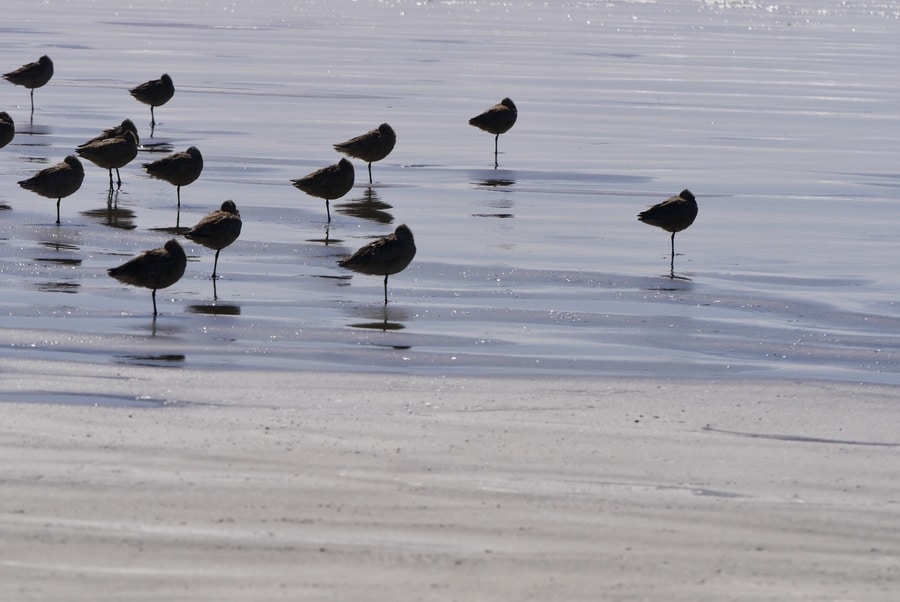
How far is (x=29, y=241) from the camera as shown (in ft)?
43.5

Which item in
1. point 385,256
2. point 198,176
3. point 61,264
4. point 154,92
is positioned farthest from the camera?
point 154,92

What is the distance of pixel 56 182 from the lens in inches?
568

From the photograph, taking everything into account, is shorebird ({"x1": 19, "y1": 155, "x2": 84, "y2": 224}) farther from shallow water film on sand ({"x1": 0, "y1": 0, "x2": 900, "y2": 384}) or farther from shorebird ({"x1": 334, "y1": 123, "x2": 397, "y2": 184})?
shorebird ({"x1": 334, "y1": 123, "x2": 397, "y2": 184})

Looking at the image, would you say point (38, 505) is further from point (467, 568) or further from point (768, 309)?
point (768, 309)

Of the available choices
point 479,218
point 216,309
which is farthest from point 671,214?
point 216,309

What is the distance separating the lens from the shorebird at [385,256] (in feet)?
37.0

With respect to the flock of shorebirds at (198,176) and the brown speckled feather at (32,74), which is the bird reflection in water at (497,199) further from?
the brown speckled feather at (32,74)

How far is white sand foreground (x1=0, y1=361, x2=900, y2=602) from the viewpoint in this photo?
5641 mm

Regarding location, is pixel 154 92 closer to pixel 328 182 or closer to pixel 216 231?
pixel 328 182

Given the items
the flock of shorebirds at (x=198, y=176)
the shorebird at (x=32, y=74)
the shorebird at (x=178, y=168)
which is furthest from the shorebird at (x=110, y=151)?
the shorebird at (x=32, y=74)

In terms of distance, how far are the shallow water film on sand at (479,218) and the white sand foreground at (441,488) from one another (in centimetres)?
83

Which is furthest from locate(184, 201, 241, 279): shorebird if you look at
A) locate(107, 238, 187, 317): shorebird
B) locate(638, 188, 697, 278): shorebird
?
locate(638, 188, 697, 278): shorebird

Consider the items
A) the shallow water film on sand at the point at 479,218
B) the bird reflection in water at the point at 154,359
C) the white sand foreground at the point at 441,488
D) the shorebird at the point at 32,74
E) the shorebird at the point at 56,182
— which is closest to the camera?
the white sand foreground at the point at 441,488

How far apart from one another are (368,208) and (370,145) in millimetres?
1890
